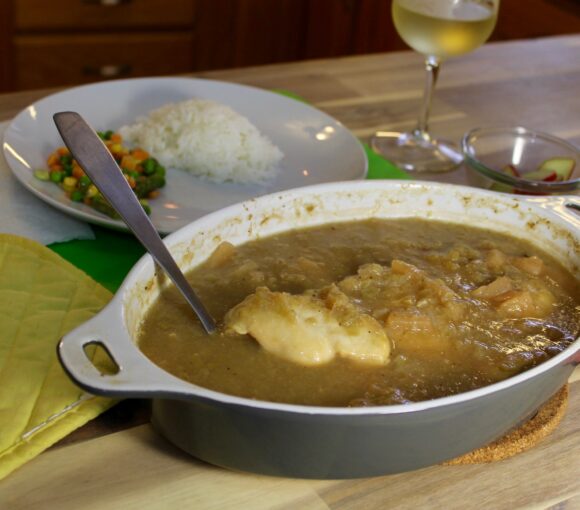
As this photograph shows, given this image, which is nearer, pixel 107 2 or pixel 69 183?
pixel 69 183

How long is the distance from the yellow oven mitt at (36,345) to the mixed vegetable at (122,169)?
0.19 metres

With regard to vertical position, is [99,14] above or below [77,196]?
below

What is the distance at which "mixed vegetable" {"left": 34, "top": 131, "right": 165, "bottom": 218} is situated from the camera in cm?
148

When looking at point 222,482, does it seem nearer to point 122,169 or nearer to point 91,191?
point 91,191

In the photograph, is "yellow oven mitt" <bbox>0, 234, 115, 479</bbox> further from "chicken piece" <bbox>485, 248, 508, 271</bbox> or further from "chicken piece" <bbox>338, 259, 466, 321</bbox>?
"chicken piece" <bbox>485, 248, 508, 271</bbox>

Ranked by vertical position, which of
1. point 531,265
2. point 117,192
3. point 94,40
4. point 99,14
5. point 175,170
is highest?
point 117,192

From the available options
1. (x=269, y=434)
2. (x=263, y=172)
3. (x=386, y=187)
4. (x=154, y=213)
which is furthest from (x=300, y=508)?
(x=263, y=172)

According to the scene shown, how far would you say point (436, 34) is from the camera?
69.8 inches

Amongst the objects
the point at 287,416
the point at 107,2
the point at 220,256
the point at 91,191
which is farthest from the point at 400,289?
the point at 107,2

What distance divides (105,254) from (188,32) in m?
2.81

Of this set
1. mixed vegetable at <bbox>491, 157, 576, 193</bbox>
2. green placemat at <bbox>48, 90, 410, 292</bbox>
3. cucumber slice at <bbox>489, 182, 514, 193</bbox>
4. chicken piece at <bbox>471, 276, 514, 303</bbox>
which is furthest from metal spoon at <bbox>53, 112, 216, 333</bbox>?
mixed vegetable at <bbox>491, 157, 576, 193</bbox>

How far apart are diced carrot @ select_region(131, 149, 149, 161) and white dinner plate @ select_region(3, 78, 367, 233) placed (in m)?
0.06

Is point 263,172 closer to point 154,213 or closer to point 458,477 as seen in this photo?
point 154,213

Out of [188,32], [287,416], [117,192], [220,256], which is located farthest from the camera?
[188,32]
